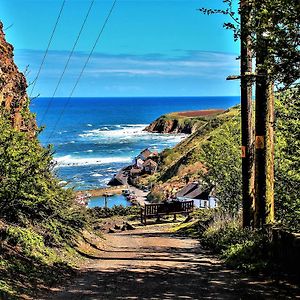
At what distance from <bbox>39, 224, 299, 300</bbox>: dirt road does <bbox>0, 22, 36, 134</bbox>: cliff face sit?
4.01 meters

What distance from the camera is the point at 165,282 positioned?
9.36 m


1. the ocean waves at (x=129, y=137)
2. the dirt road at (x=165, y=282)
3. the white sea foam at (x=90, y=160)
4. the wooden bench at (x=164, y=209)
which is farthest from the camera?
the ocean waves at (x=129, y=137)

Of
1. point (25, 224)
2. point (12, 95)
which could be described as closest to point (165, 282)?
point (25, 224)

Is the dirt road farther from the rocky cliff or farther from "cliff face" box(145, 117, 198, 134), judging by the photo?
→ "cliff face" box(145, 117, 198, 134)

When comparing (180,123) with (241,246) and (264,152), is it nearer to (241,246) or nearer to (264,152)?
(241,246)

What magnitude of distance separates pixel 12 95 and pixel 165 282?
7.93m

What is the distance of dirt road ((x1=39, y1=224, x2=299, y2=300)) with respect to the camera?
26.6ft

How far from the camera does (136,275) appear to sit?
10219 mm

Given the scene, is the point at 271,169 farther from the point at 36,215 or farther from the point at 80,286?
the point at 36,215

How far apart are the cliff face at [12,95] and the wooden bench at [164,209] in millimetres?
17223

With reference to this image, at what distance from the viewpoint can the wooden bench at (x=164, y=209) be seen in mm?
33562

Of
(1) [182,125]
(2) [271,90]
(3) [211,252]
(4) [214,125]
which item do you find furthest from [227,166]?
(1) [182,125]

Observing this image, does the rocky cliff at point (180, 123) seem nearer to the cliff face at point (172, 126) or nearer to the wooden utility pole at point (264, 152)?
the cliff face at point (172, 126)

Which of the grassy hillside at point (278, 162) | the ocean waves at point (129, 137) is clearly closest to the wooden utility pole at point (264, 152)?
the grassy hillside at point (278, 162)
